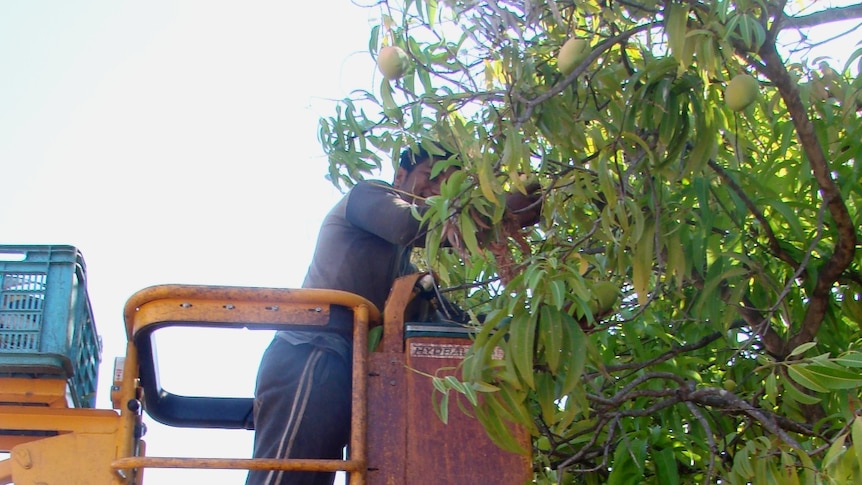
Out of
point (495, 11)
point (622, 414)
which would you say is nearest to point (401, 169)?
point (495, 11)

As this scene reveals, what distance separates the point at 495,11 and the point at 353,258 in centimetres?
88

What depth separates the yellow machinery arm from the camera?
2.65 metres

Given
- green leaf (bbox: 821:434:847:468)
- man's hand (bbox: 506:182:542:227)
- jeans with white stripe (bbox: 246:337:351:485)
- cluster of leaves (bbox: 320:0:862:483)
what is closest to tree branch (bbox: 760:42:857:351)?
cluster of leaves (bbox: 320:0:862:483)

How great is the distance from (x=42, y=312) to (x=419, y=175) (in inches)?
53.8

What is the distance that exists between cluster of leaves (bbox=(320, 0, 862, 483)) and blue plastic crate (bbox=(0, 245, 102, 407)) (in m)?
0.98

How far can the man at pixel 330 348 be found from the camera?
288cm

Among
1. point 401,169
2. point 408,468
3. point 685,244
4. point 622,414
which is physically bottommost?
point 408,468

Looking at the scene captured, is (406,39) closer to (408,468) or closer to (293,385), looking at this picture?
(293,385)

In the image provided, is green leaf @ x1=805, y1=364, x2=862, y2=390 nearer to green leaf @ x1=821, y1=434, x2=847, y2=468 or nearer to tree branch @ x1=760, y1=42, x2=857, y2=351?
green leaf @ x1=821, y1=434, x2=847, y2=468

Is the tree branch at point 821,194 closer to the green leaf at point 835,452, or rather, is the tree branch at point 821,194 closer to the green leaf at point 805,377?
the green leaf at point 805,377

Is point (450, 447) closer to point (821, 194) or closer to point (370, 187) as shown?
point (370, 187)

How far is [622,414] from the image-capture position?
3379mm

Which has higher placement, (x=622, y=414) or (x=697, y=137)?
(x=697, y=137)

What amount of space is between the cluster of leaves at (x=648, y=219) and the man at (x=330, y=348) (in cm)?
21
